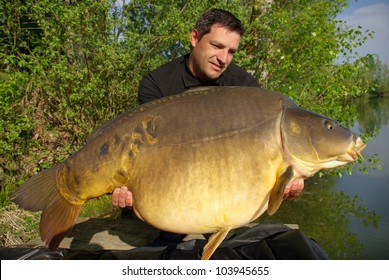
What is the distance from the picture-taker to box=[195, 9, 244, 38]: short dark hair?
1952mm

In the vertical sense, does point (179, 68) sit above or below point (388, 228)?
above

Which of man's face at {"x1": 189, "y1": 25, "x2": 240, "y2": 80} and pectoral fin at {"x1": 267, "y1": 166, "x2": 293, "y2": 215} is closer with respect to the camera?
pectoral fin at {"x1": 267, "y1": 166, "x2": 293, "y2": 215}

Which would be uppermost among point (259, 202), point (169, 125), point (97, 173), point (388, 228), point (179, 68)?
point (179, 68)

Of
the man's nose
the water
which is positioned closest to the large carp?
the man's nose

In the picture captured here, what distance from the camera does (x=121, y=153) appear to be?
1.42 m

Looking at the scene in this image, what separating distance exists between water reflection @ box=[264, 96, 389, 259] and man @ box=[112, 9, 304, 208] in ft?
7.19

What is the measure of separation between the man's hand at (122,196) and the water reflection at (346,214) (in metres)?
2.86

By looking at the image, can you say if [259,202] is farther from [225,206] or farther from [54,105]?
[54,105]

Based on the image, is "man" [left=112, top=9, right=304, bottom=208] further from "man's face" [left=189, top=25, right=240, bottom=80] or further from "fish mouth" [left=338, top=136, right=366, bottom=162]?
"fish mouth" [left=338, top=136, right=366, bottom=162]

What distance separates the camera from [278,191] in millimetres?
1273

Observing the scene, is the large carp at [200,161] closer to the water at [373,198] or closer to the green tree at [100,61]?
the green tree at [100,61]

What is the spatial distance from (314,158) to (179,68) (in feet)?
4.08

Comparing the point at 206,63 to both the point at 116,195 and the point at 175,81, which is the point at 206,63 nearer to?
the point at 175,81
